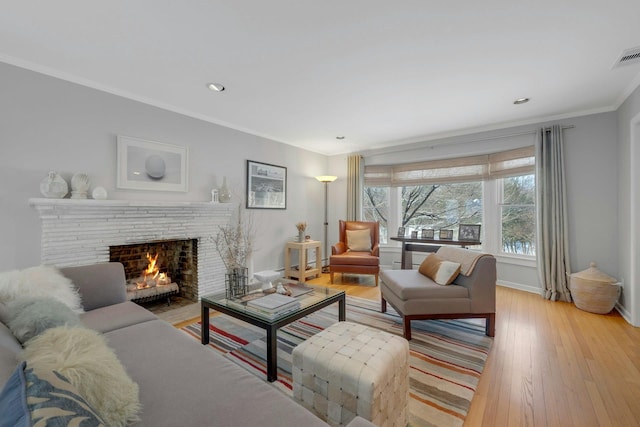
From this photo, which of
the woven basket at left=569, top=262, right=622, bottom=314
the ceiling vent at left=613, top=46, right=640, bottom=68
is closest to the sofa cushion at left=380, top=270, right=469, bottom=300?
the woven basket at left=569, top=262, right=622, bottom=314

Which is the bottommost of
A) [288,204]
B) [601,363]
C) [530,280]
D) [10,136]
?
[601,363]

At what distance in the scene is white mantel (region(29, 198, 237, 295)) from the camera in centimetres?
237

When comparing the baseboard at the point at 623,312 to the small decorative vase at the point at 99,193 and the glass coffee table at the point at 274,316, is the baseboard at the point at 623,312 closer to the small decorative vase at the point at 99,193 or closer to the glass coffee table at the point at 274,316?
the glass coffee table at the point at 274,316

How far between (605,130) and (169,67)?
483cm

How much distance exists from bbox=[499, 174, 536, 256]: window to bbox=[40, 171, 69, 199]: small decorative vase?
528 cm

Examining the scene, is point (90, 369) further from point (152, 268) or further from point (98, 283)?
point (152, 268)

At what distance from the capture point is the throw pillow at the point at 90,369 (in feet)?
2.34

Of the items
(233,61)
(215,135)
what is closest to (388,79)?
(233,61)

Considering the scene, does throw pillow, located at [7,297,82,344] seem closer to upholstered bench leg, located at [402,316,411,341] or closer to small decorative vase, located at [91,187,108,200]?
small decorative vase, located at [91,187,108,200]

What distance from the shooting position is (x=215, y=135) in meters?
3.66

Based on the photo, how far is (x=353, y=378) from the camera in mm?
1193

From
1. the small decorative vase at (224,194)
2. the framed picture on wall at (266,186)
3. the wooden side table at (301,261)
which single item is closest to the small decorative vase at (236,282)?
the small decorative vase at (224,194)

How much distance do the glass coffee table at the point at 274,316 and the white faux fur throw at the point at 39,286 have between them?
0.81 meters

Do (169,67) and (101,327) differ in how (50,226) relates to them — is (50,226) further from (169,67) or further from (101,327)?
(169,67)
